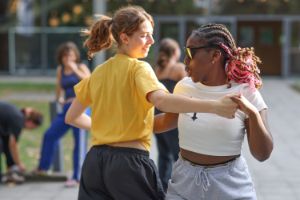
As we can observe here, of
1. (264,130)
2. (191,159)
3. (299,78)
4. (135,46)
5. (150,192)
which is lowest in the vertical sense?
(299,78)

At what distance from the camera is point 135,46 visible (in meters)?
3.29

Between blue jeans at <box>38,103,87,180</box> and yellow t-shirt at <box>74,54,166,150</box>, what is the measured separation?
4014mm

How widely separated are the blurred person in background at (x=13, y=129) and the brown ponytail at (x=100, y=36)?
12.5ft

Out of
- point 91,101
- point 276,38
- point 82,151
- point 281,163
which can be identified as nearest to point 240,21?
point 276,38

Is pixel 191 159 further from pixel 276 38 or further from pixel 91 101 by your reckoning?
pixel 276 38

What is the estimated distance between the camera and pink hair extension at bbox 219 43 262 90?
287 centimetres

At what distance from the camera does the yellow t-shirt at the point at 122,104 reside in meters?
3.21

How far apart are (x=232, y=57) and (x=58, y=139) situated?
496cm

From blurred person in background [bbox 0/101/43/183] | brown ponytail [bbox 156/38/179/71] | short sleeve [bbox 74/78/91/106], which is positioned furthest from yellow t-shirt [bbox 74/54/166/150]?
blurred person in background [bbox 0/101/43/183]

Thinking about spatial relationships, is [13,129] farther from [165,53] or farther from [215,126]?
[215,126]

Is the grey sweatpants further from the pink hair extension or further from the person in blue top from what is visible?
the person in blue top

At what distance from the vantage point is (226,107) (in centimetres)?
262

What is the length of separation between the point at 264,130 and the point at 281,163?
6174 mm

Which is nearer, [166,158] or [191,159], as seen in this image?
[191,159]
